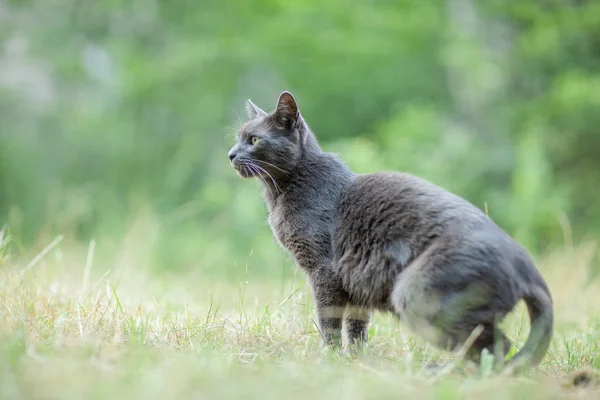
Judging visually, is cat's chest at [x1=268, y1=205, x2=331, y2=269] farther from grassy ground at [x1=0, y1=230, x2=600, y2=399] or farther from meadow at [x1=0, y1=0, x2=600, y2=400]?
meadow at [x1=0, y1=0, x2=600, y2=400]

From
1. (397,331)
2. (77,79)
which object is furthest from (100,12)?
(397,331)

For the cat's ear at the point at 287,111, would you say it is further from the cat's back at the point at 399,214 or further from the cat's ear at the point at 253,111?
the cat's back at the point at 399,214

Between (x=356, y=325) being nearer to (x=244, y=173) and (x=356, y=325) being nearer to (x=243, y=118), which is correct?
(x=244, y=173)

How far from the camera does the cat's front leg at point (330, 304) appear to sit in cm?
342

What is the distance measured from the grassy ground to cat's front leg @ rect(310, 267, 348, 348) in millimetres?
124

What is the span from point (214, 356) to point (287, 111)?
64.3 inches

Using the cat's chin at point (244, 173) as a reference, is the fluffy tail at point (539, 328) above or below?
below

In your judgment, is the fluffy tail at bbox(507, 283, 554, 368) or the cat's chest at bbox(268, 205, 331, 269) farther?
the cat's chest at bbox(268, 205, 331, 269)

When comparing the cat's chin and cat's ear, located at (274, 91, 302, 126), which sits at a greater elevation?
cat's ear, located at (274, 91, 302, 126)

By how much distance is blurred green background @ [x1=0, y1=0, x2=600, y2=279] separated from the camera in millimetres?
8258

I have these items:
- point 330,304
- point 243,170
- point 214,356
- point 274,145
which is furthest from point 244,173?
point 214,356

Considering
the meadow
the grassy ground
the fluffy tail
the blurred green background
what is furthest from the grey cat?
the blurred green background

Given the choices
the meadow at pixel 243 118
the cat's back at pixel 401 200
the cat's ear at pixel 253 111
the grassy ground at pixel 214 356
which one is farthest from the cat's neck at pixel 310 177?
the meadow at pixel 243 118

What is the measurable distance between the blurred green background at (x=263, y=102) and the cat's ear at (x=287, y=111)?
147 inches
